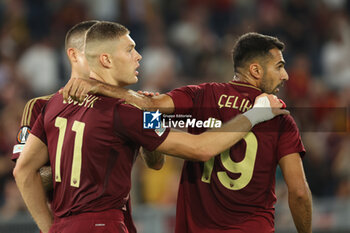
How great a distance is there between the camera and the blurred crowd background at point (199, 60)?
29.5 ft

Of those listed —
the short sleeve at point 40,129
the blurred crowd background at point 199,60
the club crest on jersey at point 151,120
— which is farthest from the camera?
the blurred crowd background at point 199,60

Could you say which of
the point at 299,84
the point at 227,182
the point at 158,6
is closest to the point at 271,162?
the point at 227,182

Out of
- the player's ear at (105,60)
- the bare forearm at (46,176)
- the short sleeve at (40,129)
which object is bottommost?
the bare forearm at (46,176)

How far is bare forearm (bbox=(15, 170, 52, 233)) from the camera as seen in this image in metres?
4.43

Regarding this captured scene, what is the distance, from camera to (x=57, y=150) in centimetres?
425

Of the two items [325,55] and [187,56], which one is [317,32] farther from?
[187,56]

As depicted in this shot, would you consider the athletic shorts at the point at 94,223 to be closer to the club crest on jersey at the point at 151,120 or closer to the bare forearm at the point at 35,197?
the bare forearm at the point at 35,197

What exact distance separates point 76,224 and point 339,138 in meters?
6.27

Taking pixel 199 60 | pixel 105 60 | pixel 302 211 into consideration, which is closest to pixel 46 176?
pixel 105 60

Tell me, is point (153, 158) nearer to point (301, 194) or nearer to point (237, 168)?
point (237, 168)

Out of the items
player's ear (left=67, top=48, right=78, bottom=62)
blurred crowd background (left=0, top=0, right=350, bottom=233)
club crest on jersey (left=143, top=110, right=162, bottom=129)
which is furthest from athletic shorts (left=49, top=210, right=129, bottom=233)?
blurred crowd background (left=0, top=0, right=350, bottom=233)

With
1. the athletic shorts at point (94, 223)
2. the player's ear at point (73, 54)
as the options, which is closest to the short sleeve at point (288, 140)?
the athletic shorts at point (94, 223)

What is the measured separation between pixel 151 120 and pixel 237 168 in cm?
75

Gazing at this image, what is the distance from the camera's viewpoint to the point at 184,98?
464 centimetres
